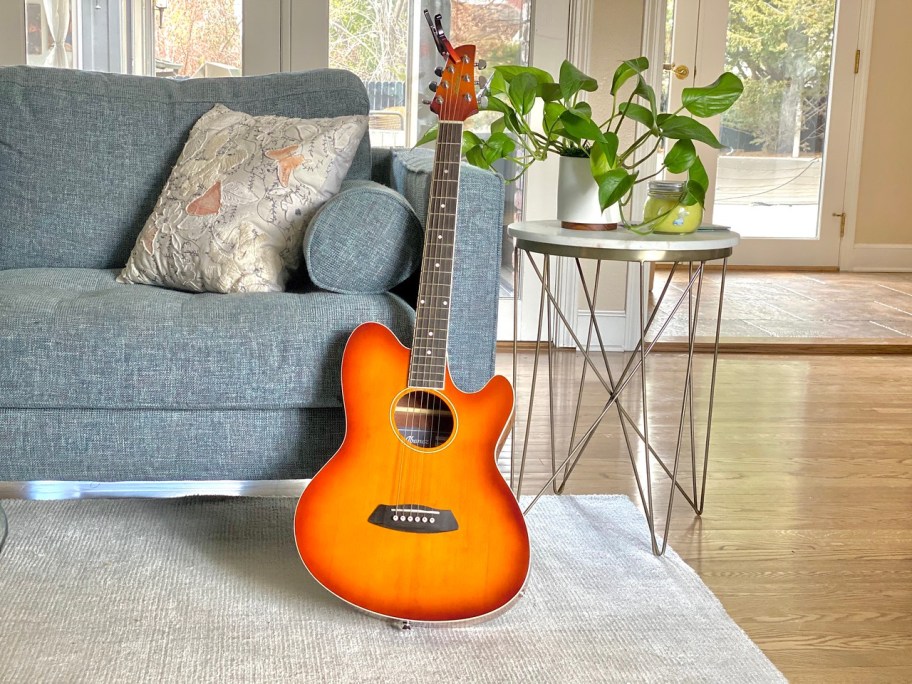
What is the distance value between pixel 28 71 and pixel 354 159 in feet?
2.73

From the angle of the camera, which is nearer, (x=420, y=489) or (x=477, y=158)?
(x=420, y=489)

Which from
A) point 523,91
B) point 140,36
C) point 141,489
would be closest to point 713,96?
point 523,91

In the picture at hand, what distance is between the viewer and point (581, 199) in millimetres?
1977

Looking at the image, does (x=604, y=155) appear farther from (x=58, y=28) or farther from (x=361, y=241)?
(x=58, y=28)

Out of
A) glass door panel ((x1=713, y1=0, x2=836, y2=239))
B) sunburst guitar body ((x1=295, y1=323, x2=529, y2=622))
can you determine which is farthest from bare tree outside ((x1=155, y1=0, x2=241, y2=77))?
glass door panel ((x1=713, y1=0, x2=836, y2=239))

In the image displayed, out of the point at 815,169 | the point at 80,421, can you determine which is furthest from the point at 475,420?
the point at 815,169

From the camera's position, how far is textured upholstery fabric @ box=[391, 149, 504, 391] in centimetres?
195

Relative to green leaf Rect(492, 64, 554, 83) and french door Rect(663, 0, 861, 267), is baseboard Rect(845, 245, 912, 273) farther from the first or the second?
green leaf Rect(492, 64, 554, 83)

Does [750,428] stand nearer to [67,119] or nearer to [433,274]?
[433,274]

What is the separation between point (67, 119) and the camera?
2.48 meters

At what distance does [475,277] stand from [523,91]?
358 mm

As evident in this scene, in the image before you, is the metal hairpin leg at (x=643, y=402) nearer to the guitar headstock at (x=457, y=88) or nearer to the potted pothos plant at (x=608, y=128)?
the potted pothos plant at (x=608, y=128)

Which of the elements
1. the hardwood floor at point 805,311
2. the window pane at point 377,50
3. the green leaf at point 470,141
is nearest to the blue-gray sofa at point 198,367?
the green leaf at point 470,141

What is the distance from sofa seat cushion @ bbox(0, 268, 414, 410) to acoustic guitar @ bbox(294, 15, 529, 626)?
158 mm
